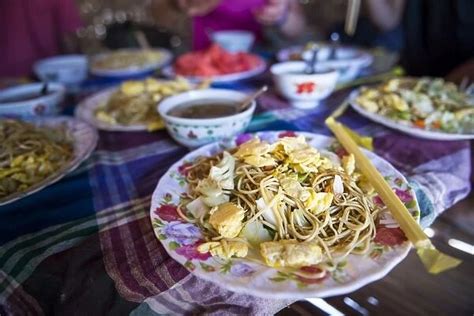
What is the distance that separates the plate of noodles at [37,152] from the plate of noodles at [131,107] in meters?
0.06

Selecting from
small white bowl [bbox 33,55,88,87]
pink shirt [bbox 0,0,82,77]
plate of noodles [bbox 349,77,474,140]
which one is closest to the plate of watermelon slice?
small white bowl [bbox 33,55,88,87]

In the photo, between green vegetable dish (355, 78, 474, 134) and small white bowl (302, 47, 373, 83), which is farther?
small white bowl (302, 47, 373, 83)

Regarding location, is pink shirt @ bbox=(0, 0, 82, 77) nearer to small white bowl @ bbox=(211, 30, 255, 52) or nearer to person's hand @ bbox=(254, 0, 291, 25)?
small white bowl @ bbox=(211, 30, 255, 52)

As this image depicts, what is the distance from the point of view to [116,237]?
1.82 feet

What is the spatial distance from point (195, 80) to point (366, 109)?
53cm

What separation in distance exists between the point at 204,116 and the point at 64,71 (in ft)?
2.16

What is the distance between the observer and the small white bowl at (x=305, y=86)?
3.02 feet

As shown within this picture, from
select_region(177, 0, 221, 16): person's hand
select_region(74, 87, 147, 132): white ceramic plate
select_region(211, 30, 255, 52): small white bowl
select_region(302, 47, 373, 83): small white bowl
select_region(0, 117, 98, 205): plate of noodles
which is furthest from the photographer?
select_region(177, 0, 221, 16): person's hand

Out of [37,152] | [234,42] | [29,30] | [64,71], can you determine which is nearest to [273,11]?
[234,42]

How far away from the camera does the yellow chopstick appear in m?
0.44

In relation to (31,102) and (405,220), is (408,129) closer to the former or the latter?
(405,220)

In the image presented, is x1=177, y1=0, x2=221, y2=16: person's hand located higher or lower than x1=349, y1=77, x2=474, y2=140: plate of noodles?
higher

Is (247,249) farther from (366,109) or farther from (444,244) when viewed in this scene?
(366,109)

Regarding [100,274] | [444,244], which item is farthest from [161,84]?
[444,244]
